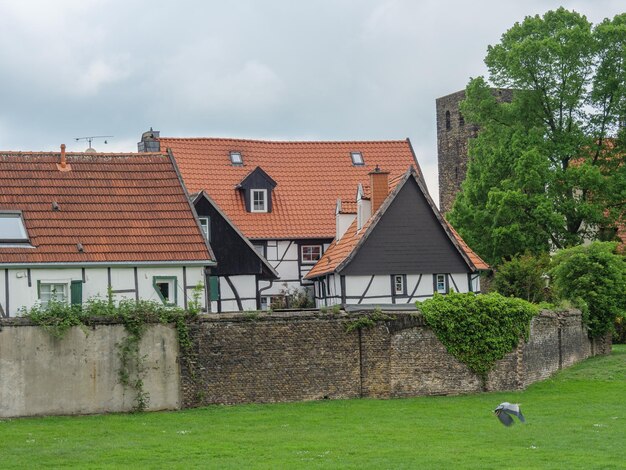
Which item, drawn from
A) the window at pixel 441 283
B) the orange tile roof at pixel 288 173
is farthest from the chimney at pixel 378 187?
the orange tile roof at pixel 288 173

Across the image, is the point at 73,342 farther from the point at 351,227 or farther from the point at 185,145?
the point at 185,145

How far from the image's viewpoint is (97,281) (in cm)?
3425

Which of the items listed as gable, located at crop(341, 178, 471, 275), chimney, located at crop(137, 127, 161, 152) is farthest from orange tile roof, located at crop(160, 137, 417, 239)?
gable, located at crop(341, 178, 471, 275)

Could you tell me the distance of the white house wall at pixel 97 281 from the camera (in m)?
33.4

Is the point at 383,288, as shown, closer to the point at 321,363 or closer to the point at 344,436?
the point at 321,363

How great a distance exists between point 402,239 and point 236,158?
10915 mm

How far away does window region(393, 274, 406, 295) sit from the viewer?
147ft

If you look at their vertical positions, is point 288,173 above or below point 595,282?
above

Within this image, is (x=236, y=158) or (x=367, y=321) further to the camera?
(x=236, y=158)

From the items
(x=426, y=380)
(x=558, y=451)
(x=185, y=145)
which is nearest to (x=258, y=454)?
(x=558, y=451)

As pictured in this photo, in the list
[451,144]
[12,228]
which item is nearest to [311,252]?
[12,228]

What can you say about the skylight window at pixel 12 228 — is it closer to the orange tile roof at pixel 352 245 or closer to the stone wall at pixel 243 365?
the stone wall at pixel 243 365

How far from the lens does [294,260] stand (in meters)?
49.7

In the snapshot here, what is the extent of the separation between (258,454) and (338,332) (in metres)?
8.81
